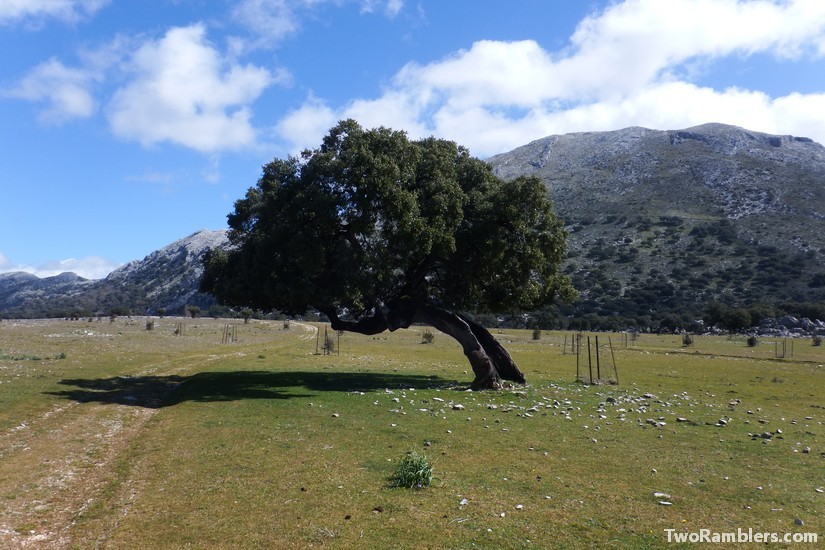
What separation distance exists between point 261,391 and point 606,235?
14552 centimetres

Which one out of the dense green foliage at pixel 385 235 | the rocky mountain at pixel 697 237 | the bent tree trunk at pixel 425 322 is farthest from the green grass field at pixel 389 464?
the rocky mountain at pixel 697 237

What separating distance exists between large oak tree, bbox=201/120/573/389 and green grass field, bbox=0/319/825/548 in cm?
425

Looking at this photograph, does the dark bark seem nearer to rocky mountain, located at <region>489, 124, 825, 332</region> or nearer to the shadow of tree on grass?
the shadow of tree on grass

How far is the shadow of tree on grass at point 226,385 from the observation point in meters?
22.1

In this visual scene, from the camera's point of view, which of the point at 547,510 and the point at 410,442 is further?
the point at 410,442

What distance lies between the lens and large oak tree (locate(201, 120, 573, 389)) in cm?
2442

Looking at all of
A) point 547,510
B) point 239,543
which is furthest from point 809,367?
point 239,543

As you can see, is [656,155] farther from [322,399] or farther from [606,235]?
[322,399]

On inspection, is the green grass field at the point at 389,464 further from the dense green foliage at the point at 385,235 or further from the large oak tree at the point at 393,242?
the dense green foliage at the point at 385,235

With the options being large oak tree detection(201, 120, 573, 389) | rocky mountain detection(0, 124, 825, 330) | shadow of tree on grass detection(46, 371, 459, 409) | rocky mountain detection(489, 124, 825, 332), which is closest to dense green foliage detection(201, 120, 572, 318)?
large oak tree detection(201, 120, 573, 389)

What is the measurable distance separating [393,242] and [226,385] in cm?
1021

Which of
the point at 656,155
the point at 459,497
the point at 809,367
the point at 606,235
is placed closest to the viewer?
the point at 459,497

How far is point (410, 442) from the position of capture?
14.0 metres

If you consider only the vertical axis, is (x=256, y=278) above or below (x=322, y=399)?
above
